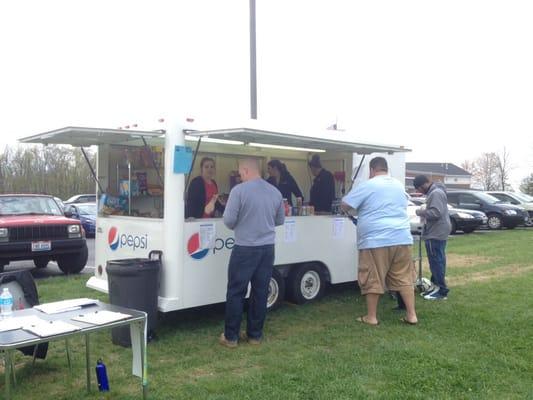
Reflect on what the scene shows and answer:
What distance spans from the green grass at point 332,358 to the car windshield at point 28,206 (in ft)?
16.9

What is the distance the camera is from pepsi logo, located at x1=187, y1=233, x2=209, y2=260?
218 inches

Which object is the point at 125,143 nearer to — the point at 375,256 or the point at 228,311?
the point at 228,311

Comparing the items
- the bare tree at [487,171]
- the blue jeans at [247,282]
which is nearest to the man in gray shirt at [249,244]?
the blue jeans at [247,282]

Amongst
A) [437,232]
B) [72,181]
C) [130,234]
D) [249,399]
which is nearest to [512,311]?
[437,232]

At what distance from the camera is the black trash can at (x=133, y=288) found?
5.09 metres

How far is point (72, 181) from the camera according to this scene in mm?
33031

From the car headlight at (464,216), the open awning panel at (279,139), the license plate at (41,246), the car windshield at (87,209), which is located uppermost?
the open awning panel at (279,139)

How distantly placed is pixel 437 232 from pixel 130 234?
3.83 meters

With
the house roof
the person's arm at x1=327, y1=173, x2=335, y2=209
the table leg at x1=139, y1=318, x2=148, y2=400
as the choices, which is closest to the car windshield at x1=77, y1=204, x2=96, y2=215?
the person's arm at x1=327, y1=173, x2=335, y2=209

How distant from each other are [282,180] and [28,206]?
5.62 m

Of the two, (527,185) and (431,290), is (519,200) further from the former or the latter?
(527,185)

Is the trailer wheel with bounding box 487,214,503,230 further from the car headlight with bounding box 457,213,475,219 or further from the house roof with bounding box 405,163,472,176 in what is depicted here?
the house roof with bounding box 405,163,472,176

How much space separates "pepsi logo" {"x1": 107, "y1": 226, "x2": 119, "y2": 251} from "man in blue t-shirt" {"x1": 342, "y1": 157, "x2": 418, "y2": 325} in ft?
8.60

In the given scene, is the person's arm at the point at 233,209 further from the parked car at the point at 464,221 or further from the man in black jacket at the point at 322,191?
the parked car at the point at 464,221
